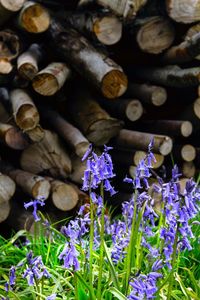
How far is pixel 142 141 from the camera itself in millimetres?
3518

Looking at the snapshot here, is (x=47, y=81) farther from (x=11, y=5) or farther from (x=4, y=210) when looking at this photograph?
(x=4, y=210)

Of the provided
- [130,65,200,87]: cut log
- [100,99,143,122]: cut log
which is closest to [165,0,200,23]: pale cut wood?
[130,65,200,87]: cut log

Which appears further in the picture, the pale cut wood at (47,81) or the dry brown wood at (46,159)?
the dry brown wood at (46,159)

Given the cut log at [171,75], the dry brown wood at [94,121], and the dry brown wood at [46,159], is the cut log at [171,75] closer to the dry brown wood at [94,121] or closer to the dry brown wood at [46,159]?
the dry brown wood at [94,121]

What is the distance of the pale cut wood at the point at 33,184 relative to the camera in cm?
315

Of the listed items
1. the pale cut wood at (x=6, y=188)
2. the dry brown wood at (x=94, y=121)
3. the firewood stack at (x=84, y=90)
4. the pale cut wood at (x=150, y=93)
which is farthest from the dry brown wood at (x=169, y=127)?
the pale cut wood at (x=6, y=188)

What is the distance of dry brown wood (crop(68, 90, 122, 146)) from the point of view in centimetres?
338

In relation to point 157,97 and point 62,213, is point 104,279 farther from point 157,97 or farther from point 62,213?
point 157,97

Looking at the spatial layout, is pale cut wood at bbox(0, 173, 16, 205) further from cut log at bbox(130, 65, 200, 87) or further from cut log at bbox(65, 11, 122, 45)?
cut log at bbox(130, 65, 200, 87)

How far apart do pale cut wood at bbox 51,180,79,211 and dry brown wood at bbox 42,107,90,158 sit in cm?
22

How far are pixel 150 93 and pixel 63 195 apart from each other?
91 cm

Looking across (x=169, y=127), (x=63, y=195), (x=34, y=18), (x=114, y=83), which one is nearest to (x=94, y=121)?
→ (x=114, y=83)

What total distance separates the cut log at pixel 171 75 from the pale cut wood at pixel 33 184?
106cm

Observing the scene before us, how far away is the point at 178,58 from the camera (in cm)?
354
